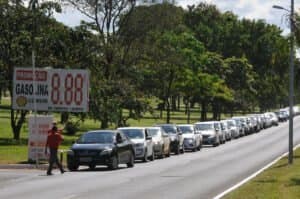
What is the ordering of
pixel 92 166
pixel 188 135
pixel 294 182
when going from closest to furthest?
pixel 294 182
pixel 92 166
pixel 188 135

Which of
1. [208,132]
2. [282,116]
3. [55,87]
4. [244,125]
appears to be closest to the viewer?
[55,87]

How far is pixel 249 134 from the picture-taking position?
7844 cm

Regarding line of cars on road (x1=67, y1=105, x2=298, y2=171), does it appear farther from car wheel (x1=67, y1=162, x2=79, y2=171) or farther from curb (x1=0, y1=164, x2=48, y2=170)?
curb (x1=0, y1=164, x2=48, y2=170)

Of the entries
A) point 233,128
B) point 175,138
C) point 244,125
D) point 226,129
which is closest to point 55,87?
point 175,138

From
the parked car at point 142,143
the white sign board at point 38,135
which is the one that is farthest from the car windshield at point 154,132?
the white sign board at point 38,135

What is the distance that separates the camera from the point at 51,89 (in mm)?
37344

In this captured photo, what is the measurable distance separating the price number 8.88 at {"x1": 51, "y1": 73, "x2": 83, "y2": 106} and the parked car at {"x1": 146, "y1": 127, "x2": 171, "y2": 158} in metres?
4.97

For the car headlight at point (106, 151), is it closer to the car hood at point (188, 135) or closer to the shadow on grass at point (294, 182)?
the shadow on grass at point (294, 182)

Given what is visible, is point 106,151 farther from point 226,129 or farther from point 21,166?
point 226,129

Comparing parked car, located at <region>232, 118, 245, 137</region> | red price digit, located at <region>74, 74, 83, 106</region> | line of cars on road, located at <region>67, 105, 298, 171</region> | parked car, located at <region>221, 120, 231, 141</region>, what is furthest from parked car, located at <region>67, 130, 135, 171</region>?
parked car, located at <region>232, 118, 245, 137</region>

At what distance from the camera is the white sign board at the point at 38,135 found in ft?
110

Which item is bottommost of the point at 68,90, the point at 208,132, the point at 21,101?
the point at 208,132

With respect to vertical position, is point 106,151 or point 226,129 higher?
point 226,129

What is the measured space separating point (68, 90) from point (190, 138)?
14.9 meters
